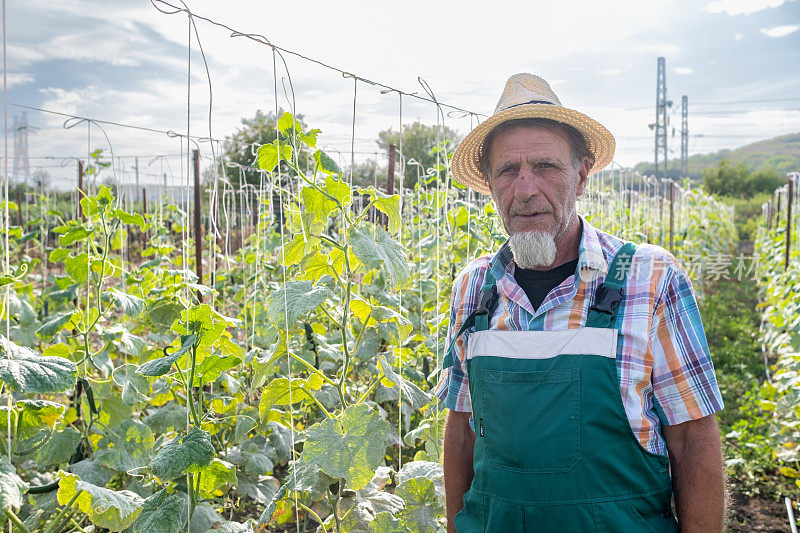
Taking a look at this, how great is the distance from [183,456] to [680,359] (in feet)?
4.19

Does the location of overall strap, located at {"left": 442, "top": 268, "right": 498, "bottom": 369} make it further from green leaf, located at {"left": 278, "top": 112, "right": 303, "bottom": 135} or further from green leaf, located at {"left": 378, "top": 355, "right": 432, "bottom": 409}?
green leaf, located at {"left": 278, "top": 112, "right": 303, "bottom": 135}

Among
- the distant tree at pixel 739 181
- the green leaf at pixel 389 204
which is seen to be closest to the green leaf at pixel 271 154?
the green leaf at pixel 389 204

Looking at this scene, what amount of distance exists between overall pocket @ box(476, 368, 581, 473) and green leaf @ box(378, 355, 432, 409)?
495 millimetres

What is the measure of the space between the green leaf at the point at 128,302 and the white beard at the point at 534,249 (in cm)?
148

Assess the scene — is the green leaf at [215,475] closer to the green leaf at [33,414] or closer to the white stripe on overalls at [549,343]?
the green leaf at [33,414]

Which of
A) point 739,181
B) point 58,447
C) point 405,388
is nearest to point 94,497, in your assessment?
point 58,447

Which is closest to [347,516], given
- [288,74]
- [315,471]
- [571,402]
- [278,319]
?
[315,471]

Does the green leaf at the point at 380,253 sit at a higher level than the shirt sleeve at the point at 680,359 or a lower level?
higher

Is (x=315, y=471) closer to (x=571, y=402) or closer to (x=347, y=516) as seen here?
(x=347, y=516)

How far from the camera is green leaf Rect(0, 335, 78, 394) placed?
1.47 metres

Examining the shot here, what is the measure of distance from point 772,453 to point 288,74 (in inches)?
156

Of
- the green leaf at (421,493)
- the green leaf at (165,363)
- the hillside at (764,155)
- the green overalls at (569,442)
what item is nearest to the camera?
the green overalls at (569,442)

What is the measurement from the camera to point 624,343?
146 cm

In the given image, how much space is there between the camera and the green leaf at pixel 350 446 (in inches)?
67.7
